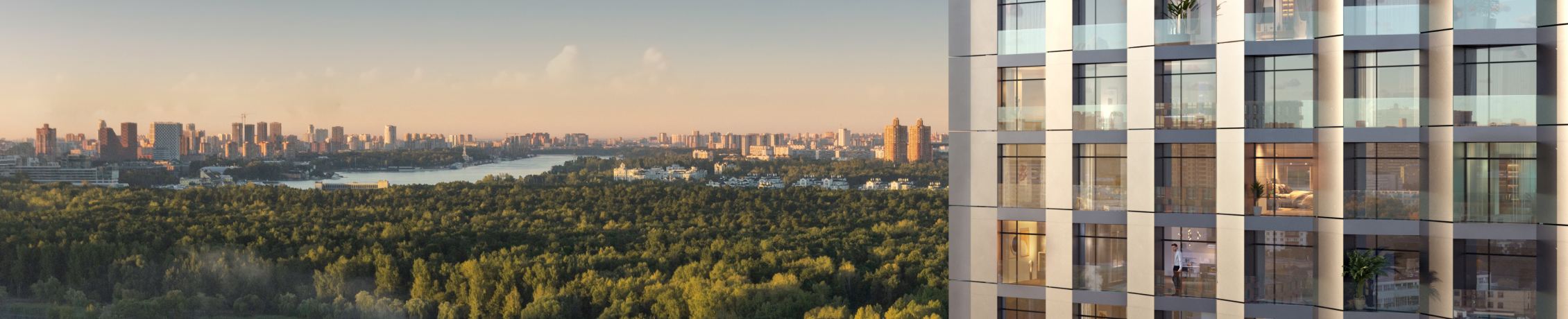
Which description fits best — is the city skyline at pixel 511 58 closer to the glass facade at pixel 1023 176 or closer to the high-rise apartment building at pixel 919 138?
the high-rise apartment building at pixel 919 138

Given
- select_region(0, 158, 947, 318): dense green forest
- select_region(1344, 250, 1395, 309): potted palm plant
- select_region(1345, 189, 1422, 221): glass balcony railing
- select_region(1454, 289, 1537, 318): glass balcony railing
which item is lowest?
select_region(0, 158, 947, 318): dense green forest

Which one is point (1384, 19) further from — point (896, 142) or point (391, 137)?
point (391, 137)

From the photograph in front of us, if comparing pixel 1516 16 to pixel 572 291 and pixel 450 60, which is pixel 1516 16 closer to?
pixel 572 291

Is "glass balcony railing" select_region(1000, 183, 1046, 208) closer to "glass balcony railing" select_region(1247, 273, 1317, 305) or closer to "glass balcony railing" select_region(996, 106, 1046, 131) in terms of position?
"glass balcony railing" select_region(996, 106, 1046, 131)

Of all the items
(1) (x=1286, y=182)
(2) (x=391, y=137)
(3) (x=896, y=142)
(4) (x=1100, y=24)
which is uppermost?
(4) (x=1100, y=24)

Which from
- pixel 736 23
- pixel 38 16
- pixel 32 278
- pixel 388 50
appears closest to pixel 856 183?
pixel 736 23

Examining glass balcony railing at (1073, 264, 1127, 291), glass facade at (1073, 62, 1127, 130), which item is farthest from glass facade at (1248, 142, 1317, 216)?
glass balcony railing at (1073, 264, 1127, 291)

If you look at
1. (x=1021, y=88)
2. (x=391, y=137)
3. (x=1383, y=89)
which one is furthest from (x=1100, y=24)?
(x=391, y=137)
